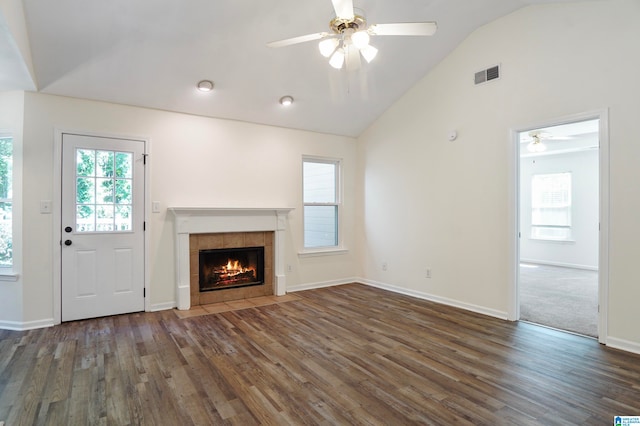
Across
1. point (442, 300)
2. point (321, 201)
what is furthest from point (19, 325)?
point (442, 300)

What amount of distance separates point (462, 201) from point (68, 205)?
4.63m

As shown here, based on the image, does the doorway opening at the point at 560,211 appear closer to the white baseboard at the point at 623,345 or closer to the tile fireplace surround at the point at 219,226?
the white baseboard at the point at 623,345

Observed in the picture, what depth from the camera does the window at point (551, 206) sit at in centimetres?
787

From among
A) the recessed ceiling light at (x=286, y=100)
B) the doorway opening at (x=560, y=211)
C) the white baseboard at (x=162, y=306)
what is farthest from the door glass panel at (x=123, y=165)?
the doorway opening at (x=560, y=211)

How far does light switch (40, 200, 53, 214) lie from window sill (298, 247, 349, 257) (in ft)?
10.4

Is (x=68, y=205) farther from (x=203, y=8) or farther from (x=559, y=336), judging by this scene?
(x=559, y=336)

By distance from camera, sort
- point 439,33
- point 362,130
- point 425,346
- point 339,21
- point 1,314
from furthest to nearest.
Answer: point 362,130 < point 439,33 < point 1,314 < point 425,346 < point 339,21

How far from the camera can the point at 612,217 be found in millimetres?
3176

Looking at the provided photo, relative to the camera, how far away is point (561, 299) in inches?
189

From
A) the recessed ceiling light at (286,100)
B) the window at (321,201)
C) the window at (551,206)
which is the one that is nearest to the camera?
the recessed ceiling light at (286,100)

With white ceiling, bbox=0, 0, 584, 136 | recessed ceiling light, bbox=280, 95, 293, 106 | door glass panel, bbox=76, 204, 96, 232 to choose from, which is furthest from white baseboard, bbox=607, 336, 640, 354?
Answer: door glass panel, bbox=76, 204, 96, 232

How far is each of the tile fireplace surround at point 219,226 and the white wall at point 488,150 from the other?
5.18 ft

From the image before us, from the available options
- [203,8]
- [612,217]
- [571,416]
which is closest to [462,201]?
[612,217]

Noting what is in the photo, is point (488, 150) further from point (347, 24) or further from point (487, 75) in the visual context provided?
point (347, 24)
